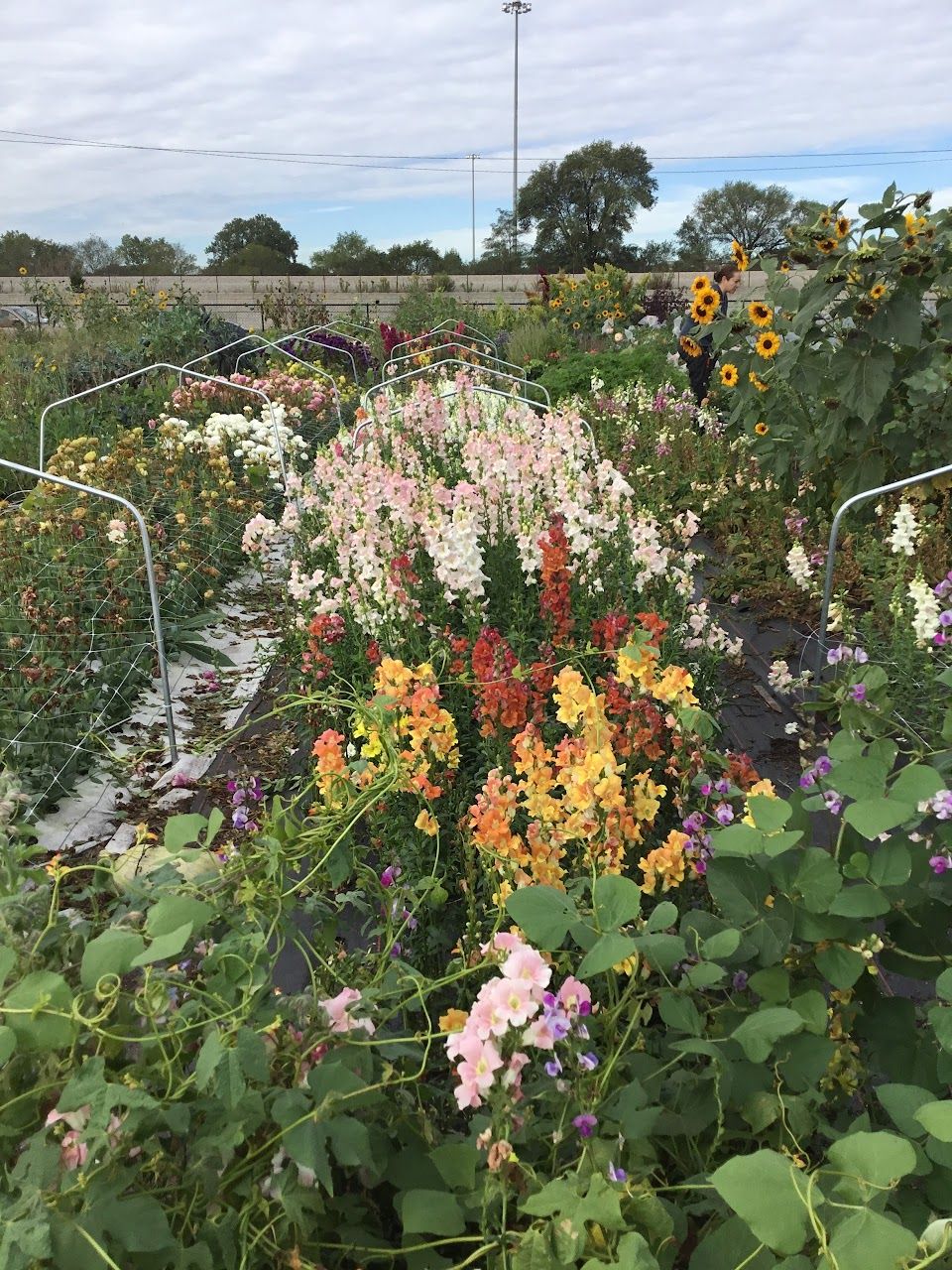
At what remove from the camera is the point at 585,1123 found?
1.01 metres

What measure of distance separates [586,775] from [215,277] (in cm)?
3219

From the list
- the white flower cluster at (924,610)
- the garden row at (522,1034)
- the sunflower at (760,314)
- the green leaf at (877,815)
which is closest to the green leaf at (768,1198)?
the garden row at (522,1034)

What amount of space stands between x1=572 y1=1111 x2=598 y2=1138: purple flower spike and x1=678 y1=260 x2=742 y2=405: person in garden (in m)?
4.36

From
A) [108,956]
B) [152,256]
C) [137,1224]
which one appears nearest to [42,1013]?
[108,956]

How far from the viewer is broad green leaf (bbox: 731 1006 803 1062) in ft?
3.40

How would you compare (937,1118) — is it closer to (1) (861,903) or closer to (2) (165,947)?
(1) (861,903)

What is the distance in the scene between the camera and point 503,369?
1059 centimetres

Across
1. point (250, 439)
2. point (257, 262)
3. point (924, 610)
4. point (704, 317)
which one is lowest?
point (924, 610)

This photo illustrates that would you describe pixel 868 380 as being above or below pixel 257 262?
below

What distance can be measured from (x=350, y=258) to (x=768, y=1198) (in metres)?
40.1

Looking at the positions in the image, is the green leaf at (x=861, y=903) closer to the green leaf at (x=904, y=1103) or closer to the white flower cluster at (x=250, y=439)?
the green leaf at (x=904, y=1103)

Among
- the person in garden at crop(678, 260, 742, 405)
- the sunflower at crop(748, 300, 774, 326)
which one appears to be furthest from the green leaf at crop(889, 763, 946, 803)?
the person in garden at crop(678, 260, 742, 405)

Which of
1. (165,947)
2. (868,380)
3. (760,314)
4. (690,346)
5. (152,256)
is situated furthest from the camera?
(152,256)

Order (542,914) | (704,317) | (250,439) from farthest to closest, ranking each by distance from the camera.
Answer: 1. (250,439)
2. (704,317)
3. (542,914)
